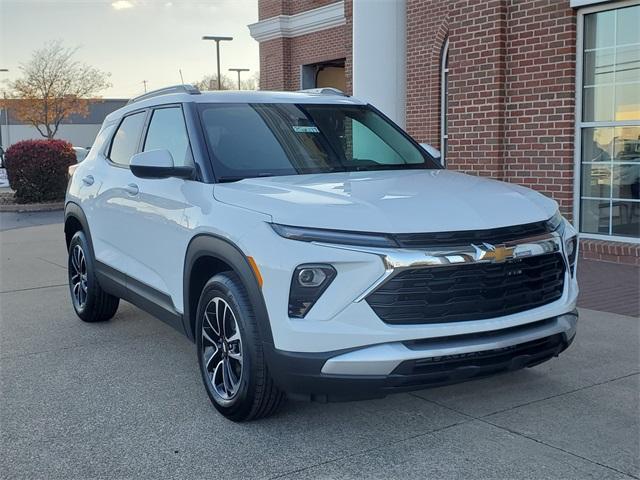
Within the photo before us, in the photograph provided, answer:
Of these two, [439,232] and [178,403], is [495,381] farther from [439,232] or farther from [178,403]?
[178,403]

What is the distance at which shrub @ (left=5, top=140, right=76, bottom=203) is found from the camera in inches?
725

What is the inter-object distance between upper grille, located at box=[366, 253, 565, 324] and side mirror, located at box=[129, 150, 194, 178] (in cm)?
167

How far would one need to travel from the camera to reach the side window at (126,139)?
5844 mm

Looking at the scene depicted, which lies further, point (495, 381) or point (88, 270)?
point (88, 270)

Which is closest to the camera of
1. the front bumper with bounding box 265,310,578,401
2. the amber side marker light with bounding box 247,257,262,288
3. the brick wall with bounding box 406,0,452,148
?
the front bumper with bounding box 265,310,578,401

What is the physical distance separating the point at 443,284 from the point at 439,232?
25 cm

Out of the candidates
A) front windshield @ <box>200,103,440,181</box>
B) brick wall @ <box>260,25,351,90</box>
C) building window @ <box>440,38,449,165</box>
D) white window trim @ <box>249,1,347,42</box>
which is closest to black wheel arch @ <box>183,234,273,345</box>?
front windshield @ <box>200,103,440,181</box>

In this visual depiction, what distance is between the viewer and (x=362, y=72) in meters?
9.68

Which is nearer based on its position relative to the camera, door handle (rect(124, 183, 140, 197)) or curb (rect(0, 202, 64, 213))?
door handle (rect(124, 183, 140, 197))

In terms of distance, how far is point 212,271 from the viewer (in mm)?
4406

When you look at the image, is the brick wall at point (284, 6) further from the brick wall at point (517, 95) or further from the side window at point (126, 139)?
the side window at point (126, 139)

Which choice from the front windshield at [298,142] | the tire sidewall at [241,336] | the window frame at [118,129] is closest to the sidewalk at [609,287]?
the front windshield at [298,142]

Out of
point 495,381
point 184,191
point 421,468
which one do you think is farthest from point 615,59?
point 421,468

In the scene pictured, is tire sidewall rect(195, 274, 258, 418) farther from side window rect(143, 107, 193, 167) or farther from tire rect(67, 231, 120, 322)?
tire rect(67, 231, 120, 322)
